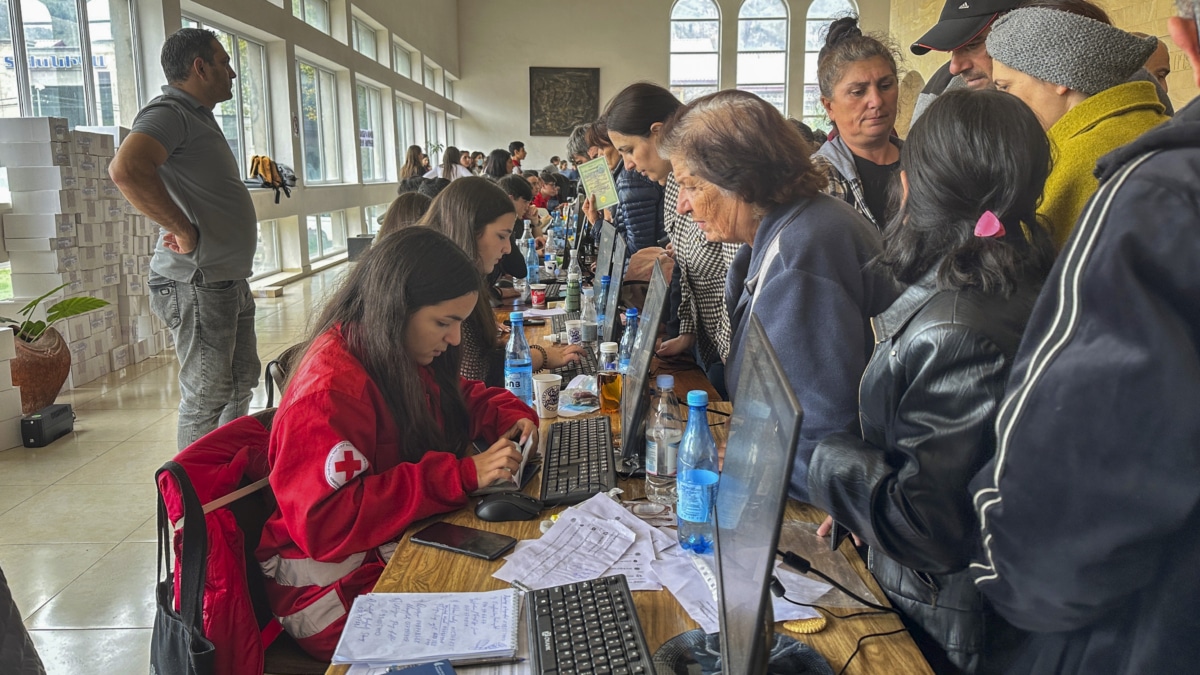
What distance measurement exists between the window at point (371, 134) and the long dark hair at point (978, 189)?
12.7m

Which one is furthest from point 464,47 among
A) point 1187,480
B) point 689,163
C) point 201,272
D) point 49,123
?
point 1187,480

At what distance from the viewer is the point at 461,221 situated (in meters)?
2.78

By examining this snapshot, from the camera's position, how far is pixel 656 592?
1271 millimetres

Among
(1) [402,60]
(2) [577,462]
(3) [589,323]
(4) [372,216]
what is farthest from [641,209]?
(1) [402,60]

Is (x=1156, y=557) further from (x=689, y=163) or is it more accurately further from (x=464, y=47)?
(x=464, y=47)

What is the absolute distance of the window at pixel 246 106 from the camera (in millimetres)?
8906

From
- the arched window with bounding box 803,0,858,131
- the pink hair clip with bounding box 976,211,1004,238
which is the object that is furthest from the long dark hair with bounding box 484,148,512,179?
the arched window with bounding box 803,0,858,131

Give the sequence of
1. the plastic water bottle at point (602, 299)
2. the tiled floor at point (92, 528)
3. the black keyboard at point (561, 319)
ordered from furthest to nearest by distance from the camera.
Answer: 1. the black keyboard at point (561, 319)
2. the plastic water bottle at point (602, 299)
3. the tiled floor at point (92, 528)

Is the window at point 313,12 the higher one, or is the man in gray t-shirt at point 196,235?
the window at point 313,12

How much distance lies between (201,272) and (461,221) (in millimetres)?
1307

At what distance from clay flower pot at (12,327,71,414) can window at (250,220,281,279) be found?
5.22 m

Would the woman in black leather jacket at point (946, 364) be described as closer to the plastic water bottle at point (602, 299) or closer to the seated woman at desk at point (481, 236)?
the seated woman at desk at point (481, 236)

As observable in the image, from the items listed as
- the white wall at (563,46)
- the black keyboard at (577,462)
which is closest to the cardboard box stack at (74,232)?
the black keyboard at (577,462)

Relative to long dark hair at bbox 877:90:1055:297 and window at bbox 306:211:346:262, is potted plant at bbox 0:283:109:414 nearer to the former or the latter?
long dark hair at bbox 877:90:1055:297
